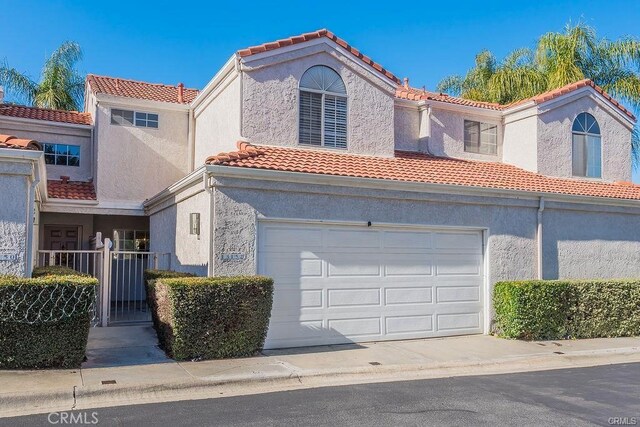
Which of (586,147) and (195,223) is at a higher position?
(586,147)

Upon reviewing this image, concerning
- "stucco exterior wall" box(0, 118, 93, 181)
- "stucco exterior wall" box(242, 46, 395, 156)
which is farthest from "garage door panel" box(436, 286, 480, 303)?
"stucco exterior wall" box(0, 118, 93, 181)

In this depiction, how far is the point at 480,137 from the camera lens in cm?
1723

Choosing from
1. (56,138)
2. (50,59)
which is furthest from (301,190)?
(50,59)

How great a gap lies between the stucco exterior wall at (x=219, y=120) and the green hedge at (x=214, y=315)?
14.1ft

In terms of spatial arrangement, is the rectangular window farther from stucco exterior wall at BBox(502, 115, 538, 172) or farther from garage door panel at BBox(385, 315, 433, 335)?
stucco exterior wall at BBox(502, 115, 538, 172)

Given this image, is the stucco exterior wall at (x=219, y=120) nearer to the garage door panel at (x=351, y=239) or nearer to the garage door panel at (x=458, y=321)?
the garage door panel at (x=351, y=239)

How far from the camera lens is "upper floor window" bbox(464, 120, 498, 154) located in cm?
1703

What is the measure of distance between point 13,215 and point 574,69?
2190 centimetres

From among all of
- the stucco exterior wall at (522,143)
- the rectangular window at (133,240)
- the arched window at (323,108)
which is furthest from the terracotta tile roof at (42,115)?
the stucco exterior wall at (522,143)

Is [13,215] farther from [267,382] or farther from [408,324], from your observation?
[408,324]

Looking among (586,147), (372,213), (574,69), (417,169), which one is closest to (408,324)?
(372,213)

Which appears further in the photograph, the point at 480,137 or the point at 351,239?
the point at 480,137

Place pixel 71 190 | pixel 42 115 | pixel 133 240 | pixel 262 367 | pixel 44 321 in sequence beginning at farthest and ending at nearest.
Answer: pixel 133 240 → pixel 42 115 → pixel 71 190 → pixel 262 367 → pixel 44 321

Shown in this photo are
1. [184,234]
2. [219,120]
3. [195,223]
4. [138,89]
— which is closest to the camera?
[195,223]
